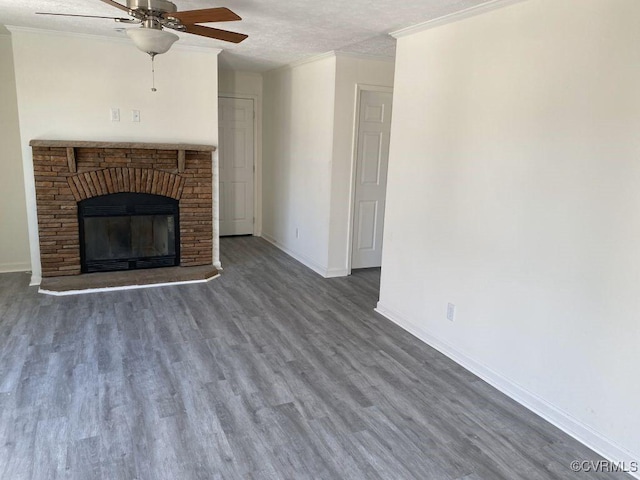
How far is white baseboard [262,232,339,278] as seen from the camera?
5062 mm

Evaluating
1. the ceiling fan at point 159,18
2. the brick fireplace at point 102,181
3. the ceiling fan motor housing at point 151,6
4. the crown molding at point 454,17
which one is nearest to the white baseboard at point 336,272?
the brick fireplace at point 102,181

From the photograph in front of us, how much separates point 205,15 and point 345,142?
2.54 metres

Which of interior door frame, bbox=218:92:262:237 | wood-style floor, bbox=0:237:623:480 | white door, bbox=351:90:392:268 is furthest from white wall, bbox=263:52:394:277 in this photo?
wood-style floor, bbox=0:237:623:480

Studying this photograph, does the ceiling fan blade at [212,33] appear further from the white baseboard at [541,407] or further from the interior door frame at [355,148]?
the white baseboard at [541,407]

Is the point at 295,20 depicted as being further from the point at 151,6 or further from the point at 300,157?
the point at 300,157

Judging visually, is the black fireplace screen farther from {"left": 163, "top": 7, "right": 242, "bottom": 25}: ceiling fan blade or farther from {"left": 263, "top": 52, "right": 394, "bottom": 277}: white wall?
{"left": 163, "top": 7, "right": 242, "bottom": 25}: ceiling fan blade

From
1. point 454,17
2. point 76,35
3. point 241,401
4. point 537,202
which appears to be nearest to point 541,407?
A: point 537,202

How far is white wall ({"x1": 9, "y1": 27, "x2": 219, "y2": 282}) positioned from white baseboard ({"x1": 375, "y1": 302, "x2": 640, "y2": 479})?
3.14 meters

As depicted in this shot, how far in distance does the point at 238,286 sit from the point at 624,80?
3.58 meters

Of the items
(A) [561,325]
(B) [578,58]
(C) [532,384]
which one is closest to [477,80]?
(B) [578,58]

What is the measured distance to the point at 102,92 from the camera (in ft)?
14.3

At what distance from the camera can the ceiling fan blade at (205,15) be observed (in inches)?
94.3

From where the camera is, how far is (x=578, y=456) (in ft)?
7.43

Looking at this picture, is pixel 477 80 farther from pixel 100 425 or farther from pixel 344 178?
→ pixel 100 425
